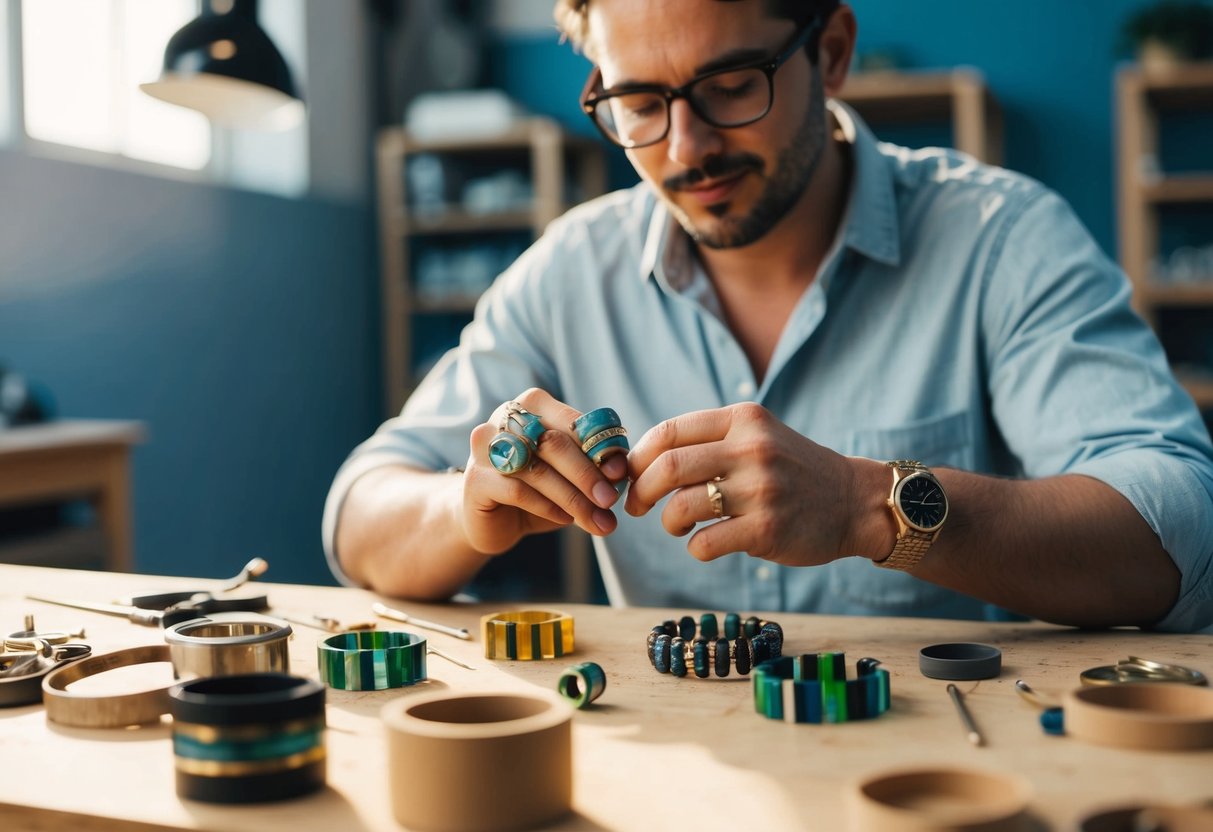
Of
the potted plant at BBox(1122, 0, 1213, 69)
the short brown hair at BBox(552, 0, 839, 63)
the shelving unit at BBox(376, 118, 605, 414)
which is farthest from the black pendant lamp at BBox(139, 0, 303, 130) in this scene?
the potted plant at BBox(1122, 0, 1213, 69)

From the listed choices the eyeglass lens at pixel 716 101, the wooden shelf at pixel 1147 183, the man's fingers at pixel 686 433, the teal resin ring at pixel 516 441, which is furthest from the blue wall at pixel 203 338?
the wooden shelf at pixel 1147 183

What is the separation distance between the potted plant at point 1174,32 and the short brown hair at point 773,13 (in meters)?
2.58

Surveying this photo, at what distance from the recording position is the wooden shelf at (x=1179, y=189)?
3.71 metres

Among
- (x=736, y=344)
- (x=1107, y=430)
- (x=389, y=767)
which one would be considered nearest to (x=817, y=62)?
(x=736, y=344)

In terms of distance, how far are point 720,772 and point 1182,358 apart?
380 centimetres

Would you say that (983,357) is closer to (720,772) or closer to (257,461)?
(720,772)

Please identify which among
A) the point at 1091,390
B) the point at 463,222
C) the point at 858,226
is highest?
the point at 463,222

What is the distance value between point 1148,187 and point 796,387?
2633mm

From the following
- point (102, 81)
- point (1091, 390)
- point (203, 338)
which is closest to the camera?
point (1091, 390)

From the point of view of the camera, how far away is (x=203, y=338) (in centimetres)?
388

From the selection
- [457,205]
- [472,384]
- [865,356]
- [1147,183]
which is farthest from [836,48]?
[457,205]

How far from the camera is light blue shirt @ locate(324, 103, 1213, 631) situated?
1486 millimetres

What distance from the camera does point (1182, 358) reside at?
160 inches

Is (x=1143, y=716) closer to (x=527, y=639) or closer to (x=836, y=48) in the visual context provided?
(x=527, y=639)
